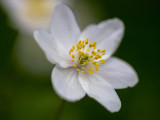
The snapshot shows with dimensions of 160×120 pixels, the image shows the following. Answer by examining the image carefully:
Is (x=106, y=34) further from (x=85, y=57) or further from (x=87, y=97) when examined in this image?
(x=87, y=97)

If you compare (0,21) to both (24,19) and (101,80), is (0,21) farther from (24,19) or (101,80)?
(101,80)

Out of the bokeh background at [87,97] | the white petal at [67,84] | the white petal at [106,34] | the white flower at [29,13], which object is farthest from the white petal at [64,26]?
the white flower at [29,13]

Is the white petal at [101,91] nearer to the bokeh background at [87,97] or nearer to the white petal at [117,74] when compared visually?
the white petal at [117,74]

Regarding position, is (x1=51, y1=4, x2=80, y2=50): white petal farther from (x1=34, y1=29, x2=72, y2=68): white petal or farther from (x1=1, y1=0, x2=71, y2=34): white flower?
(x1=1, y1=0, x2=71, y2=34): white flower

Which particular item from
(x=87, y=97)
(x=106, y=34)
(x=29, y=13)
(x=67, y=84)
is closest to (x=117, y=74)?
(x=106, y=34)

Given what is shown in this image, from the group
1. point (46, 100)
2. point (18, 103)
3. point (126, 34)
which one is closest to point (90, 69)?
point (46, 100)
